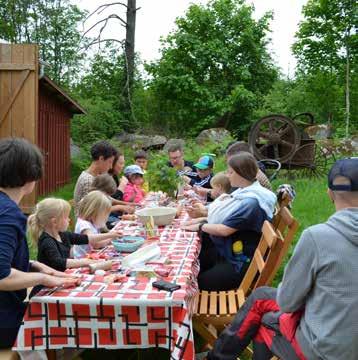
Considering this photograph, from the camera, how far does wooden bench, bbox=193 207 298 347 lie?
113 inches

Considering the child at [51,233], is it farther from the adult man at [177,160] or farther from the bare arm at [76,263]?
the adult man at [177,160]

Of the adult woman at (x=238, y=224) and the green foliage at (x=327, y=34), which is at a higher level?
the green foliage at (x=327, y=34)

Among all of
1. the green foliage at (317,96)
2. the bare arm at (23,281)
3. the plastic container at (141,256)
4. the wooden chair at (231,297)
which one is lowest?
the wooden chair at (231,297)

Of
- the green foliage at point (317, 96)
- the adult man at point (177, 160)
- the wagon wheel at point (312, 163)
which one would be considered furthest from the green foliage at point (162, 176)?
the green foliage at point (317, 96)

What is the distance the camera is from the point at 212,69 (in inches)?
916

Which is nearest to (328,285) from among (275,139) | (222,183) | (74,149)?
(222,183)

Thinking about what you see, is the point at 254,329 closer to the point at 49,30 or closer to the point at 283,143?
the point at 283,143

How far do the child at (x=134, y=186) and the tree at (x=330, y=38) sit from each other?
70.0 ft

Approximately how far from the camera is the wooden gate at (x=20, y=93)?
27.9 ft

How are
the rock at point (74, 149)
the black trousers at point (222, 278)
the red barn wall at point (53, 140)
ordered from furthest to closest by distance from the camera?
the rock at point (74, 149), the red barn wall at point (53, 140), the black trousers at point (222, 278)

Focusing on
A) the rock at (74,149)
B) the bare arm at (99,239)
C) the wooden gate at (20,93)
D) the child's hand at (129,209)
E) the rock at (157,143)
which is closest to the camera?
the bare arm at (99,239)

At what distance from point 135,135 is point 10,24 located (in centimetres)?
1538

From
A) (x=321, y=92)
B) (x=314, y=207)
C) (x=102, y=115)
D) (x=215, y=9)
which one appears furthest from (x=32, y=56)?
(x=321, y=92)

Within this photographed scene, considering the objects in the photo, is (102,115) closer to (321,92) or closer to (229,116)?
(229,116)
